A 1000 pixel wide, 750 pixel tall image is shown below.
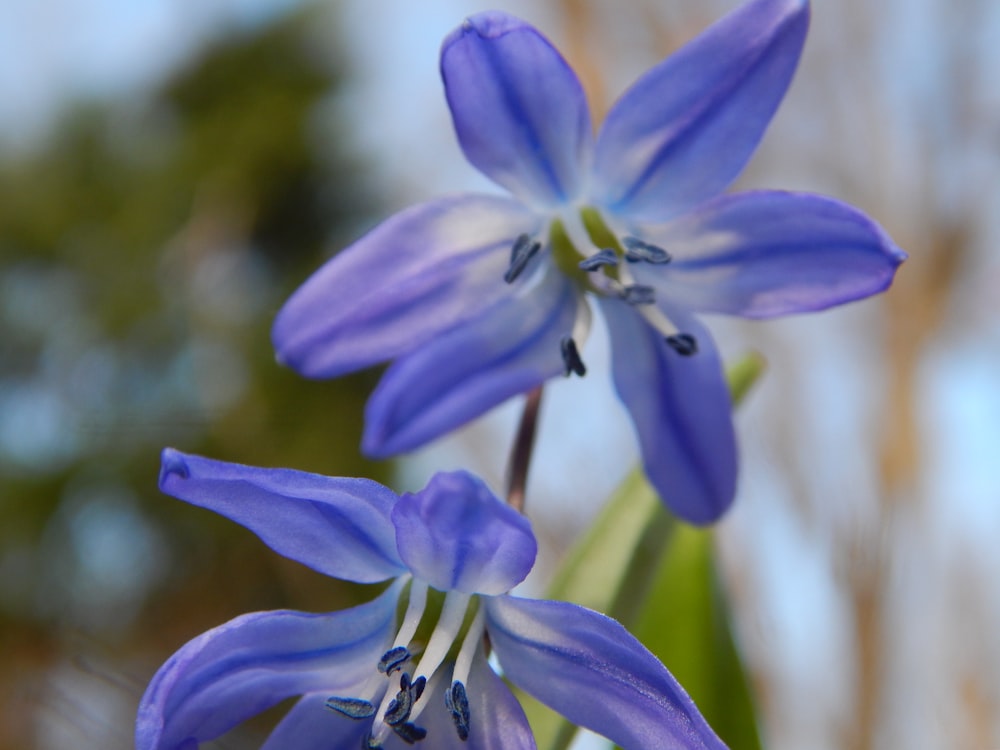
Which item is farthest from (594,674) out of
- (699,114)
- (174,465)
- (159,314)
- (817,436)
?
(159,314)

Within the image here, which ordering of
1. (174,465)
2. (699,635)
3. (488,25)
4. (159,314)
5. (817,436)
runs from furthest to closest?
1. (159,314)
2. (817,436)
3. (699,635)
4. (488,25)
5. (174,465)

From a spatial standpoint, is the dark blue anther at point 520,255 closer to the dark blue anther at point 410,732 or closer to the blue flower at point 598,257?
the blue flower at point 598,257

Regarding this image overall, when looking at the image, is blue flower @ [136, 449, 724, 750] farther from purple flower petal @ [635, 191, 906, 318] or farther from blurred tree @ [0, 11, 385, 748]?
blurred tree @ [0, 11, 385, 748]

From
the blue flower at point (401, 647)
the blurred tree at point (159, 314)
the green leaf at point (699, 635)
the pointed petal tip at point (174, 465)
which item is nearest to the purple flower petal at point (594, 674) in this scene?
the blue flower at point (401, 647)

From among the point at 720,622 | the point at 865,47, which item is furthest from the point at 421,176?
the point at 720,622

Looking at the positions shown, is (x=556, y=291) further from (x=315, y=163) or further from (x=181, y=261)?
(x=315, y=163)

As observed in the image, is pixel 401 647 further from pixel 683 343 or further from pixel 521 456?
pixel 683 343
